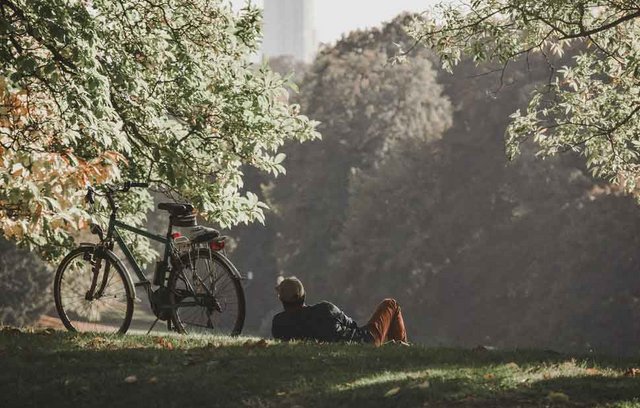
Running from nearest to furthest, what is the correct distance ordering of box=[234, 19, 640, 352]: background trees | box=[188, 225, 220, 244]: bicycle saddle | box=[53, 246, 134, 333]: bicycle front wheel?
box=[188, 225, 220, 244]: bicycle saddle < box=[53, 246, 134, 333]: bicycle front wheel < box=[234, 19, 640, 352]: background trees

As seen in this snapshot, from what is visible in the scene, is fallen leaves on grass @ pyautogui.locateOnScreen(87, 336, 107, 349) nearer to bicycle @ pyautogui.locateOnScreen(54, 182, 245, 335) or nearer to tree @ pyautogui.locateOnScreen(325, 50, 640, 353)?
bicycle @ pyautogui.locateOnScreen(54, 182, 245, 335)

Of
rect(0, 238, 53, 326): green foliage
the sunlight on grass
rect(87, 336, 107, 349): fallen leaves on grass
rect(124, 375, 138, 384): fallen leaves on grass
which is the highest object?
rect(0, 238, 53, 326): green foliage

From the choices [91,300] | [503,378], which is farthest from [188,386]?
[91,300]

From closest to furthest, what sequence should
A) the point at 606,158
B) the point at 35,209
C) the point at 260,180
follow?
the point at 35,209 → the point at 606,158 → the point at 260,180

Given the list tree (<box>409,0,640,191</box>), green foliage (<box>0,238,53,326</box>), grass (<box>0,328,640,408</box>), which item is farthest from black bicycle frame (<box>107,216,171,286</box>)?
green foliage (<box>0,238,53,326</box>)

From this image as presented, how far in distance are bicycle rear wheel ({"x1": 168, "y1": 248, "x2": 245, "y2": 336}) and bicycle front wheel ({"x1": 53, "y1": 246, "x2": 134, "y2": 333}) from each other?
1.79ft

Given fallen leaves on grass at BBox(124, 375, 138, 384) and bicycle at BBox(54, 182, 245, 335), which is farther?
bicycle at BBox(54, 182, 245, 335)

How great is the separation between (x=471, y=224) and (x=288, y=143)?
19.1m

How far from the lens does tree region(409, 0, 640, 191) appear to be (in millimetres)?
14219

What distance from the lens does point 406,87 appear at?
190 feet

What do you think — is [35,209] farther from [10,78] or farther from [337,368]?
[337,368]

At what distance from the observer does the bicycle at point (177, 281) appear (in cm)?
1116

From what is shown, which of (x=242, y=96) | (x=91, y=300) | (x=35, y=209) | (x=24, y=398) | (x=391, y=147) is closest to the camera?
(x=24, y=398)

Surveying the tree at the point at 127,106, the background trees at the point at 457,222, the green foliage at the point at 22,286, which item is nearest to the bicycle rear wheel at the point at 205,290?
the tree at the point at 127,106
